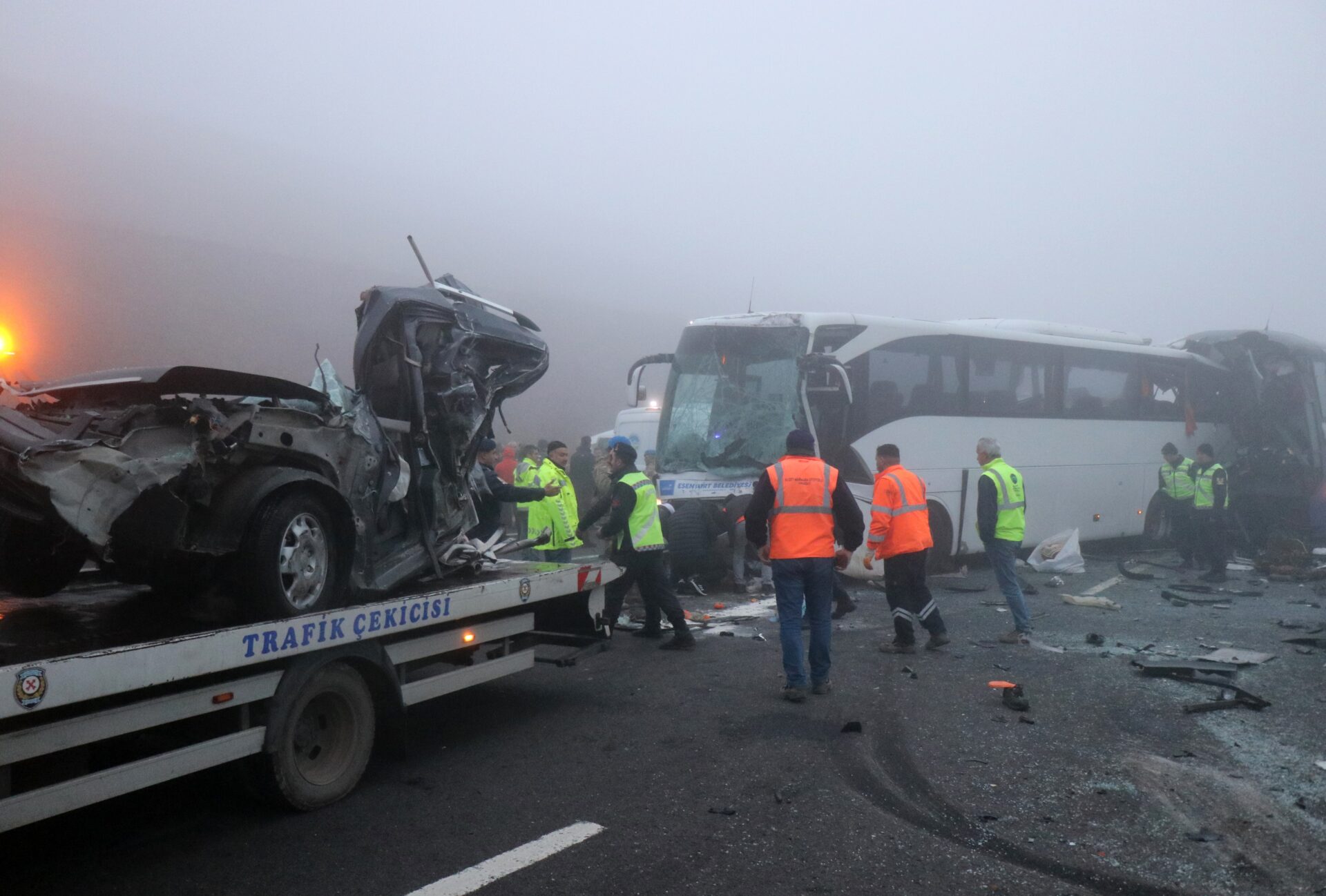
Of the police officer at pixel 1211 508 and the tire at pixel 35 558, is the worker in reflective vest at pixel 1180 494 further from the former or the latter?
the tire at pixel 35 558

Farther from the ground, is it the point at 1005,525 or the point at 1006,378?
the point at 1006,378

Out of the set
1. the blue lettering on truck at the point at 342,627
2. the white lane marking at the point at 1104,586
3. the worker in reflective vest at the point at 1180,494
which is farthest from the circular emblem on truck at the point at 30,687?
the worker in reflective vest at the point at 1180,494

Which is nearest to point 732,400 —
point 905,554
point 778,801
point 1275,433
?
point 905,554

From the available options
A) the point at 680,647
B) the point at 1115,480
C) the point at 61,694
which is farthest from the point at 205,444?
the point at 1115,480

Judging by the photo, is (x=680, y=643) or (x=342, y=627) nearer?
(x=342, y=627)

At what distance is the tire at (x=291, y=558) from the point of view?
14.9 feet

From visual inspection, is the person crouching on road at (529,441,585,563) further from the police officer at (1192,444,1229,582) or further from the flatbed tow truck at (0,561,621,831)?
the police officer at (1192,444,1229,582)

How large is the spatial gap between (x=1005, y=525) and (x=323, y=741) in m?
6.31

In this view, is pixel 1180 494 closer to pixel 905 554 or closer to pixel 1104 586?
pixel 1104 586

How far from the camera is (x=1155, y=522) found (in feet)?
57.3

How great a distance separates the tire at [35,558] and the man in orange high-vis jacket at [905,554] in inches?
231

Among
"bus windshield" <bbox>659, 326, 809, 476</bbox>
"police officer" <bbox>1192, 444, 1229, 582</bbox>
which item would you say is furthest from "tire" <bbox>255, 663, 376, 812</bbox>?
"police officer" <bbox>1192, 444, 1229, 582</bbox>

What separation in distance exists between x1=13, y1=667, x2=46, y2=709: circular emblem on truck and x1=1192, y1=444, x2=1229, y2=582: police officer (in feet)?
44.7

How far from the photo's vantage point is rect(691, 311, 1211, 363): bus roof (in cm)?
1255
